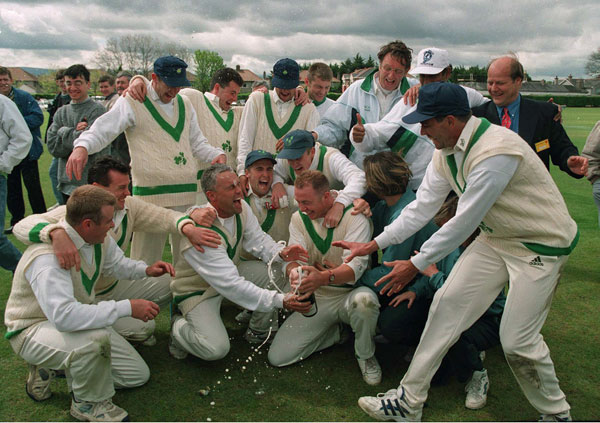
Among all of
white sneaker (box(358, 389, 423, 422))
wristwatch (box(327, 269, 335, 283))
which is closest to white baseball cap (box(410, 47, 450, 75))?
wristwatch (box(327, 269, 335, 283))

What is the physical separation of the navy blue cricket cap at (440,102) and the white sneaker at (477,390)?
6.61 ft

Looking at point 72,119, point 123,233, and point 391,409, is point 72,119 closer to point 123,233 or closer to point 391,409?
point 123,233

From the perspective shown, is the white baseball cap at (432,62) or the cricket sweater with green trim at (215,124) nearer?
the white baseball cap at (432,62)

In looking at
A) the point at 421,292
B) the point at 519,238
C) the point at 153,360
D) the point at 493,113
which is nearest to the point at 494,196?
the point at 519,238

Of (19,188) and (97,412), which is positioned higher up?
(19,188)

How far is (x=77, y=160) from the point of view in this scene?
13.7ft

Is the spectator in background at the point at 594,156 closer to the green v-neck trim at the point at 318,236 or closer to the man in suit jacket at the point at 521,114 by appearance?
the man in suit jacket at the point at 521,114

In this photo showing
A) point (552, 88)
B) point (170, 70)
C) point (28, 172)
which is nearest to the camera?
point (170, 70)

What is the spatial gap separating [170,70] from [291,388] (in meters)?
3.18

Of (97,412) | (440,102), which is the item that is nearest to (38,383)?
(97,412)

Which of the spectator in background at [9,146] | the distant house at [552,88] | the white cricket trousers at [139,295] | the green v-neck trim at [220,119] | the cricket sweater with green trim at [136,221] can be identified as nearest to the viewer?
the cricket sweater with green trim at [136,221]

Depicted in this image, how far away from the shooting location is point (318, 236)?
4.34 meters

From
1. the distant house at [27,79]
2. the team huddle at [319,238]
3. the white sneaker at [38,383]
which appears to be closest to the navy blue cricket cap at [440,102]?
the team huddle at [319,238]

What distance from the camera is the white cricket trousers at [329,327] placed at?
3.98 metres
